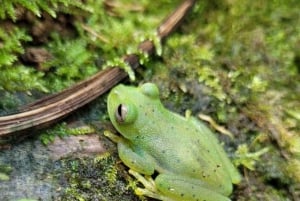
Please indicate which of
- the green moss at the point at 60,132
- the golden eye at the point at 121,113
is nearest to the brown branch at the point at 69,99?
the green moss at the point at 60,132

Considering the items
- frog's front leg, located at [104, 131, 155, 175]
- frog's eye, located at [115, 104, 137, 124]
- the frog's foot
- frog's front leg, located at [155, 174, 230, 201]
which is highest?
frog's eye, located at [115, 104, 137, 124]

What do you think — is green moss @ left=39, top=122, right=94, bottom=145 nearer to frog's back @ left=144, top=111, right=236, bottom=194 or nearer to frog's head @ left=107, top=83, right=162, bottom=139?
frog's head @ left=107, top=83, right=162, bottom=139

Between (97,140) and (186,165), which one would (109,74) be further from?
(186,165)

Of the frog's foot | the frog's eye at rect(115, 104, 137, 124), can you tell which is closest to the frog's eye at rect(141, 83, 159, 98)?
the frog's eye at rect(115, 104, 137, 124)

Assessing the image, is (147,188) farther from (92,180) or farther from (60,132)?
(60,132)

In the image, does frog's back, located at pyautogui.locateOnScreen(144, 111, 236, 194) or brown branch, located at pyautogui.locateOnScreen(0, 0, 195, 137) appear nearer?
brown branch, located at pyautogui.locateOnScreen(0, 0, 195, 137)

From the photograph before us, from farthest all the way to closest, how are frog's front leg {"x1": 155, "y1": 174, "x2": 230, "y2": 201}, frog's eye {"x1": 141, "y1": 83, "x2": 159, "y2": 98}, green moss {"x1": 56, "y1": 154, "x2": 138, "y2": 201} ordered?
A: frog's eye {"x1": 141, "y1": 83, "x2": 159, "y2": 98} < frog's front leg {"x1": 155, "y1": 174, "x2": 230, "y2": 201} < green moss {"x1": 56, "y1": 154, "x2": 138, "y2": 201}

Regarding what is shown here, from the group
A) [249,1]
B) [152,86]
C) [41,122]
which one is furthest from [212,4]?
[41,122]

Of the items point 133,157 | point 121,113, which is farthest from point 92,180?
point 121,113
